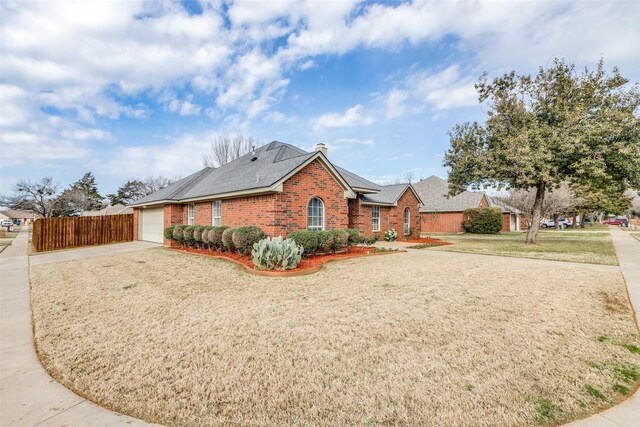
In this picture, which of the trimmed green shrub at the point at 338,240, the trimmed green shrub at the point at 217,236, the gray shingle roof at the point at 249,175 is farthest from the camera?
the trimmed green shrub at the point at 217,236

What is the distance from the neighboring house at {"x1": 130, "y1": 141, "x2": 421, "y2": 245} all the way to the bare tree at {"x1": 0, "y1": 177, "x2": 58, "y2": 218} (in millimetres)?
33214

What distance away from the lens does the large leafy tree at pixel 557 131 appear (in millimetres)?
13555

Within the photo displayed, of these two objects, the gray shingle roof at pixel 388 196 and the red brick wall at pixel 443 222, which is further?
the red brick wall at pixel 443 222

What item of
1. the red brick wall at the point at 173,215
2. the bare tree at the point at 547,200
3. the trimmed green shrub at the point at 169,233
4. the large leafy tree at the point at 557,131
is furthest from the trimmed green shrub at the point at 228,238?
the bare tree at the point at 547,200

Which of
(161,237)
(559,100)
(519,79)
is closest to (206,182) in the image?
(161,237)

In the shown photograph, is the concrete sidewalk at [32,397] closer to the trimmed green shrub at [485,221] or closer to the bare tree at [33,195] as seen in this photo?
the trimmed green shrub at [485,221]

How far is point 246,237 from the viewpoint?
1104cm

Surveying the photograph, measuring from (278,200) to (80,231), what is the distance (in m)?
15.8

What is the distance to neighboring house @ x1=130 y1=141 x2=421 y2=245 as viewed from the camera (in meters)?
11.9

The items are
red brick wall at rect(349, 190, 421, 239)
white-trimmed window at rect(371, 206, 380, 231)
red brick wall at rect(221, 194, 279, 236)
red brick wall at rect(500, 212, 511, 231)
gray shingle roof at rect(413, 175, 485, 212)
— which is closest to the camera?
red brick wall at rect(221, 194, 279, 236)

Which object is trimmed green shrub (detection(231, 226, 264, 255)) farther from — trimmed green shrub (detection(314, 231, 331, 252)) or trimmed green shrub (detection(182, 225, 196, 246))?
trimmed green shrub (detection(182, 225, 196, 246))

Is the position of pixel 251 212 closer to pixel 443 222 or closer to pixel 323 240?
pixel 323 240

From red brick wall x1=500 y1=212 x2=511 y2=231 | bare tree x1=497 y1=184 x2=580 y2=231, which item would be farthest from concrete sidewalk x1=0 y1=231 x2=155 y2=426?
red brick wall x1=500 y1=212 x2=511 y2=231

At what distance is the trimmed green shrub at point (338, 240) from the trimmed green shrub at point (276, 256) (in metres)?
3.28
